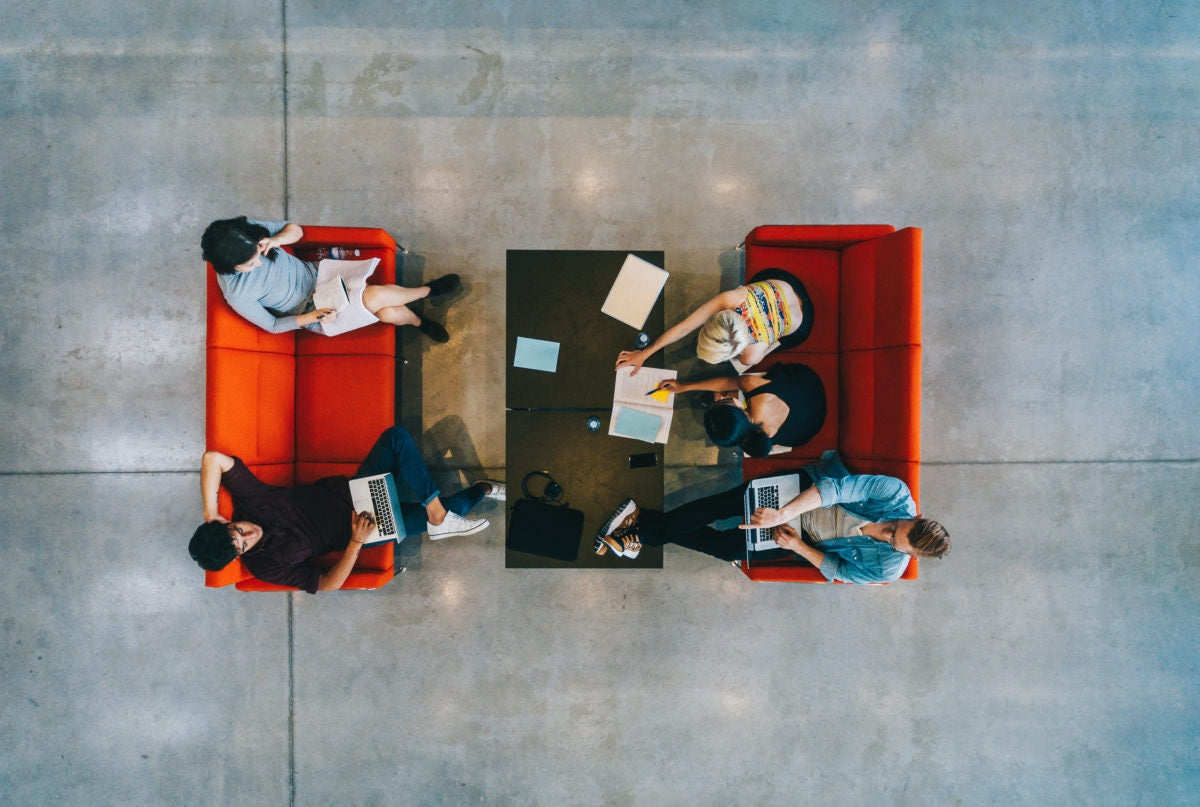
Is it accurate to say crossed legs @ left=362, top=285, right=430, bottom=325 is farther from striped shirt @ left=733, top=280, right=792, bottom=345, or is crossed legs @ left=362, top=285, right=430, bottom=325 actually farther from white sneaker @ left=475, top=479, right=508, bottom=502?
striped shirt @ left=733, top=280, right=792, bottom=345

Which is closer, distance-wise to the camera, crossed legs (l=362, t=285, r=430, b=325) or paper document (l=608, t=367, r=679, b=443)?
paper document (l=608, t=367, r=679, b=443)

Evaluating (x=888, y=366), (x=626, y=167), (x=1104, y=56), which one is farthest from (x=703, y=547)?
(x=1104, y=56)

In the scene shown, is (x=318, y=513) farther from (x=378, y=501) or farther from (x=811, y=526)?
(x=811, y=526)

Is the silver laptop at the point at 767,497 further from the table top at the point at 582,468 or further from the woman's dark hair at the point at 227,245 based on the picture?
the woman's dark hair at the point at 227,245

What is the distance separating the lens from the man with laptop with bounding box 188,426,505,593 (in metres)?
2.62

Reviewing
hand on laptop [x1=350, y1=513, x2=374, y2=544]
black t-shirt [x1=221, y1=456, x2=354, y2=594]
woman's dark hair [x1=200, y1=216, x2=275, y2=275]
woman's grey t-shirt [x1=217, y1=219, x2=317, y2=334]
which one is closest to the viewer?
woman's dark hair [x1=200, y1=216, x2=275, y2=275]

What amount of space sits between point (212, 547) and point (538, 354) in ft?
5.23

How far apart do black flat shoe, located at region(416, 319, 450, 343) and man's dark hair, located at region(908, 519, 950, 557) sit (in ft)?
8.47

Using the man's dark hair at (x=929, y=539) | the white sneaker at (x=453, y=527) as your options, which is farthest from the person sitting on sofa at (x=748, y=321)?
the white sneaker at (x=453, y=527)

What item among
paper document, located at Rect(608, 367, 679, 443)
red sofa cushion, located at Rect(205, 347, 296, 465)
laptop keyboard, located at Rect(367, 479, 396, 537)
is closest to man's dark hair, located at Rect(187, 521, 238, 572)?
red sofa cushion, located at Rect(205, 347, 296, 465)

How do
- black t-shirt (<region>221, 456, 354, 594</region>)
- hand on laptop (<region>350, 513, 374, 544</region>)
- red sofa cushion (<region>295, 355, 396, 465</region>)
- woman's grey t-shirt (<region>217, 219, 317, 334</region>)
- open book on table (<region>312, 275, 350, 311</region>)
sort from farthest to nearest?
red sofa cushion (<region>295, 355, 396, 465</region>), open book on table (<region>312, 275, 350, 311</region>), hand on laptop (<region>350, 513, 374, 544</region>), black t-shirt (<region>221, 456, 354, 594</region>), woman's grey t-shirt (<region>217, 219, 317, 334</region>)

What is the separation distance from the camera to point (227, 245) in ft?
7.75

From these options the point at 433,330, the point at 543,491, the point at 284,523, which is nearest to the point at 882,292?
the point at 543,491

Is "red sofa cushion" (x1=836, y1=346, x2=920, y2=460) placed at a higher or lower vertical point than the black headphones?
higher
